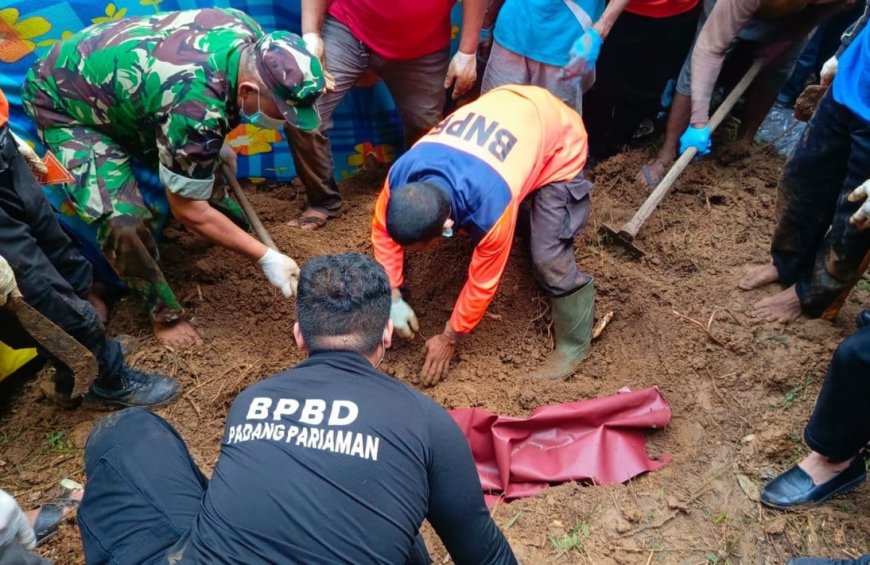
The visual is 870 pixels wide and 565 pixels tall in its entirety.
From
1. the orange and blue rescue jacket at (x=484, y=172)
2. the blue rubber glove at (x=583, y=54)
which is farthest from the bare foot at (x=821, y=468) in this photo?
the blue rubber glove at (x=583, y=54)

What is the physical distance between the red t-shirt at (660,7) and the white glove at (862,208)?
161 cm

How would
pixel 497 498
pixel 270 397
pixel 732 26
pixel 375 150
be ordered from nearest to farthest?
1. pixel 270 397
2. pixel 497 498
3. pixel 732 26
4. pixel 375 150

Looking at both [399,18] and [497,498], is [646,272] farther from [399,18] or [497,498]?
[399,18]

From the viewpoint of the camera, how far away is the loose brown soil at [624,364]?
2.31 m

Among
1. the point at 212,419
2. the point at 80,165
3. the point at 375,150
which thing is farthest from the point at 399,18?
the point at 212,419

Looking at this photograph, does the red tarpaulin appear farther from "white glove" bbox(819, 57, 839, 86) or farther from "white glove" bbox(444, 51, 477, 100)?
"white glove" bbox(444, 51, 477, 100)

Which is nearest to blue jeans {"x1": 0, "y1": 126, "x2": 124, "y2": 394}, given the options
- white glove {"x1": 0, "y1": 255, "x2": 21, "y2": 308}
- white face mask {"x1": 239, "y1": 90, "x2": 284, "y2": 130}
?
white glove {"x1": 0, "y1": 255, "x2": 21, "y2": 308}

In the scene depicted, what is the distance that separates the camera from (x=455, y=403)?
2.84 meters

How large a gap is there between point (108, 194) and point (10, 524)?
1.46 meters

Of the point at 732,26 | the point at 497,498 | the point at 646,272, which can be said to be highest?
the point at 732,26

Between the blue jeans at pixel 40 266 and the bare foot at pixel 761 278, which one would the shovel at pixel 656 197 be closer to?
the bare foot at pixel 761 278

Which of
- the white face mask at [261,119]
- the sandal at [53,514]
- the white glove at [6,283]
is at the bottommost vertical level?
the sandal at [53,514]

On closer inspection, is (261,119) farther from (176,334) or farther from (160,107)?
(176,334)

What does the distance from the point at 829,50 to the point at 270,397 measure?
14.3 ft
